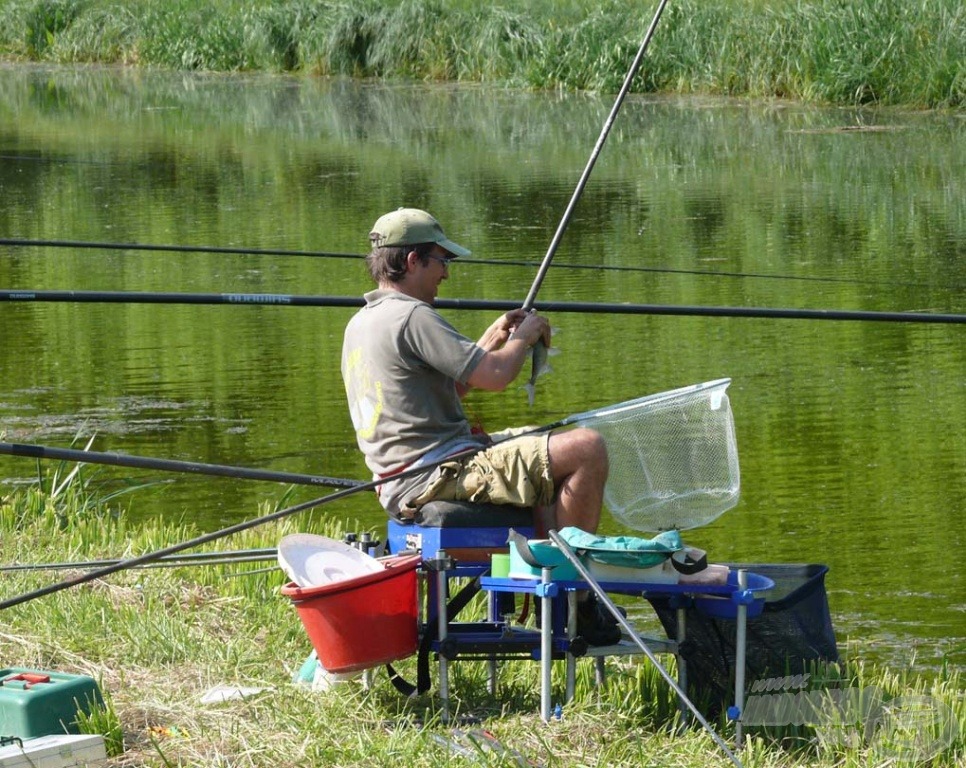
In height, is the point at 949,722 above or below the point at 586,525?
below

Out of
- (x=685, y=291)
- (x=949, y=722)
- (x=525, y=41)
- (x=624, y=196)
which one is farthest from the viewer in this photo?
(x=525, y=41)

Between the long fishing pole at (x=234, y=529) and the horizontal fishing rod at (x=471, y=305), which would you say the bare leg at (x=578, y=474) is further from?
the horizontal fishing rod at (x=471, y=305)

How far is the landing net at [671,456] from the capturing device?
4.11 meters

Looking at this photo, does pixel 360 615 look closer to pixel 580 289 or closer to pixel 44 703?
pixel 44 703

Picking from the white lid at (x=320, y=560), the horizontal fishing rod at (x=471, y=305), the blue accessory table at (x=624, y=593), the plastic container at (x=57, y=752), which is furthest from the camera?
the horizontal fishing rod at (x=471, y=305)

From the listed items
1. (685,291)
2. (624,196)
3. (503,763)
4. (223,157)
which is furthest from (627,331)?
(223,157)

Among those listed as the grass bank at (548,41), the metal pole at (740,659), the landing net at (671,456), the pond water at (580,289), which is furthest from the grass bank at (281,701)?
the grass bank at (548,41)

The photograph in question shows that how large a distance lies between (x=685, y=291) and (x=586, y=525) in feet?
21.0

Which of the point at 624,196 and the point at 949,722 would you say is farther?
the point at 624,196

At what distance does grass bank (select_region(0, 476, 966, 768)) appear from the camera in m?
3.68

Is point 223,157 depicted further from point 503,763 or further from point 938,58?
point 503,763

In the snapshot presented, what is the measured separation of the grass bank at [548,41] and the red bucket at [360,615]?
1482cm

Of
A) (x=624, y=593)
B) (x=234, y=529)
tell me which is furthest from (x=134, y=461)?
(x=624, y=593)

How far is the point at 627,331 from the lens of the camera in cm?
944
